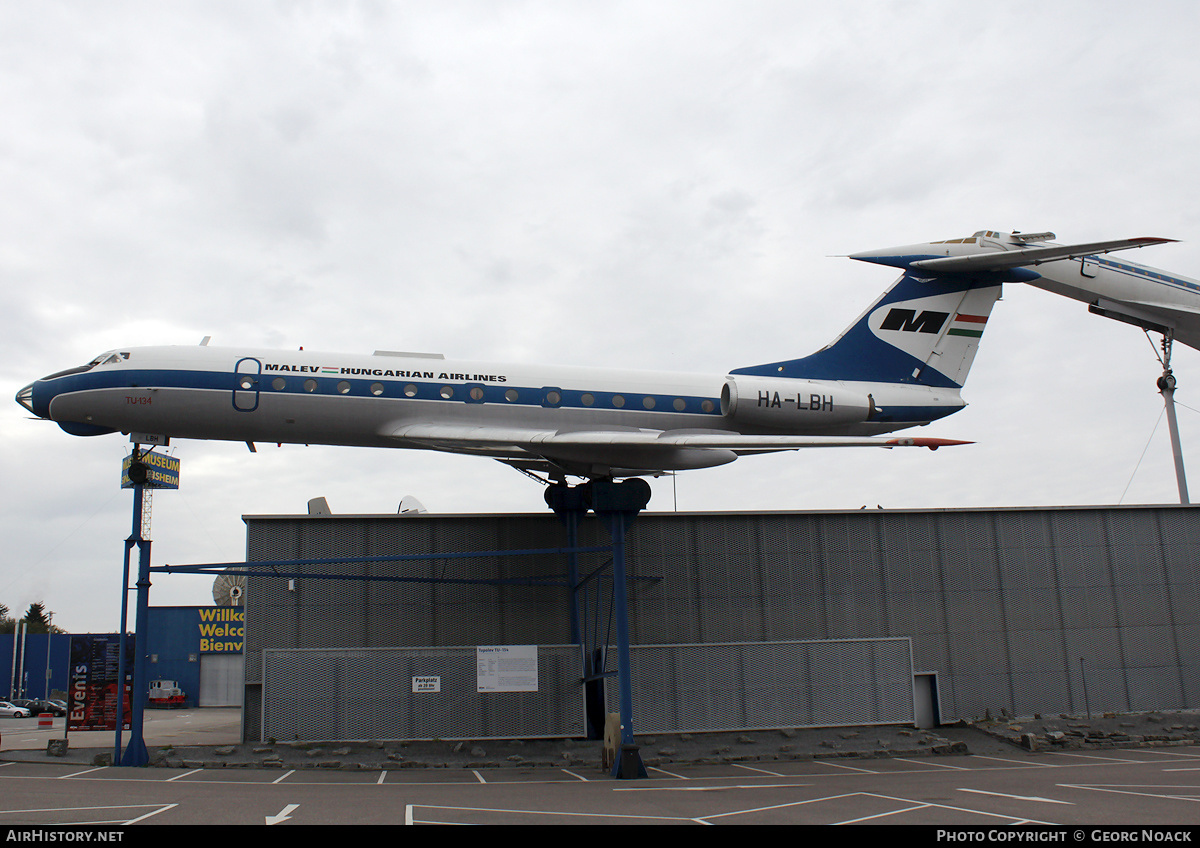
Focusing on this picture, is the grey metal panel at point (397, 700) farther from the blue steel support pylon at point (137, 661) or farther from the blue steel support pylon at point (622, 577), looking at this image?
the blue steel support pylon at point (622, 577)

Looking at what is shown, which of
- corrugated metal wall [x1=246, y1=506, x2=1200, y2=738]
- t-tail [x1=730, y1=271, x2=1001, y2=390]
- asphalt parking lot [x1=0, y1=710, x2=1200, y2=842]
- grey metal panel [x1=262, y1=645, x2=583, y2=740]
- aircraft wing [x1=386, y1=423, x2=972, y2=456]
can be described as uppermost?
t-tail [x1=730, y1=271, x2=1001, y2=390]

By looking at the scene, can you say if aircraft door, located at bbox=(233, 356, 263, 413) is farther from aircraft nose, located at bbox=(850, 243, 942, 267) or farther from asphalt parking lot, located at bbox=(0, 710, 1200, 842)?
aircraft nose, located at bbox=(850, 243, 942, 267)

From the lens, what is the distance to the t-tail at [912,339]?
80.3ft

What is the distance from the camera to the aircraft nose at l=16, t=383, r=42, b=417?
1947 centimetres

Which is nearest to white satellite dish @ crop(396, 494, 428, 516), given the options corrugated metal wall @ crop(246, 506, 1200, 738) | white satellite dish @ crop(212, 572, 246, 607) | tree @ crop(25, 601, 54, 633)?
corrugated metal wall @ crop(246, 506, 1200, 738)

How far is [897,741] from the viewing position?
22.7 metres

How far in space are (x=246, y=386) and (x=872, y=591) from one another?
18.2 metres

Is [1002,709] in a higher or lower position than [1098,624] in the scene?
lower

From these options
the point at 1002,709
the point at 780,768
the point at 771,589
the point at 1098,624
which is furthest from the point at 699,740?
the point at 1098,624

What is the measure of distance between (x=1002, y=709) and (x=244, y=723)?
21.0 meters

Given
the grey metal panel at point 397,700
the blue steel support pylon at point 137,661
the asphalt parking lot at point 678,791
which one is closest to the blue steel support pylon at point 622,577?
the asphalt parking lot at point 678,791

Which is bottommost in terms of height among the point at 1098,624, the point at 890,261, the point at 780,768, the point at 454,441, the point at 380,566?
the point at 780,768

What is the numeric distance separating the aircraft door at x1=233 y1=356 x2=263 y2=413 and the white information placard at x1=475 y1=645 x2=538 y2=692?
8196 millimetres

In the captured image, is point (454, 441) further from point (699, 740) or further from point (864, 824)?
point (864, 824)
